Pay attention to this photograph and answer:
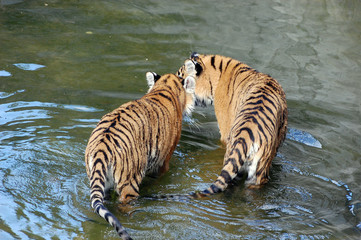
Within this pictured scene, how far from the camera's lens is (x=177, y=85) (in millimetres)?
4941

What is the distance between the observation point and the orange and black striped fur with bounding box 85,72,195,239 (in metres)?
3.59

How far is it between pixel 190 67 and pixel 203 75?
0.19 meters

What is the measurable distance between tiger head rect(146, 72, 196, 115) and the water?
20.2 inches

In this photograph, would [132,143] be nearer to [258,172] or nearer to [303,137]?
[258,172]

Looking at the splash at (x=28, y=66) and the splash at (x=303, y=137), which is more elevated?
the splash at (x=28, y=66)

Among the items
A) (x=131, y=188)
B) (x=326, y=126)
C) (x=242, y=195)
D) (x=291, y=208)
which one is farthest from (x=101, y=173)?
(x=326, y=126)

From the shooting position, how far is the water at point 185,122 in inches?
154

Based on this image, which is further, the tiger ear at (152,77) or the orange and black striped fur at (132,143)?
the tiger ear at (152,77)

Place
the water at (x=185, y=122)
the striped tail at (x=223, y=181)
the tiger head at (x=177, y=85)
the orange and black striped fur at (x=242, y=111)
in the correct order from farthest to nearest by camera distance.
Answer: the tiger head at (x=177, y=85)
the orange and black striped fur at (x=242, y=111)
the striped tail at (x=223, y=181)
the water at (x=185, y=122)

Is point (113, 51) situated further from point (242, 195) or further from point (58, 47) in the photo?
point (242, 195)

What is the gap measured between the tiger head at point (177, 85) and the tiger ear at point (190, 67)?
0.41 m

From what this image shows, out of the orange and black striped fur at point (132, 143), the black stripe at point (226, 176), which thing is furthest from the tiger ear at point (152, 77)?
the black stripe at point (226, 176)

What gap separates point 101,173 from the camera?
3.56m

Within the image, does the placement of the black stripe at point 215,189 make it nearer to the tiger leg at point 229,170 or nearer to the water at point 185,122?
the tiger leg at point 229,170
